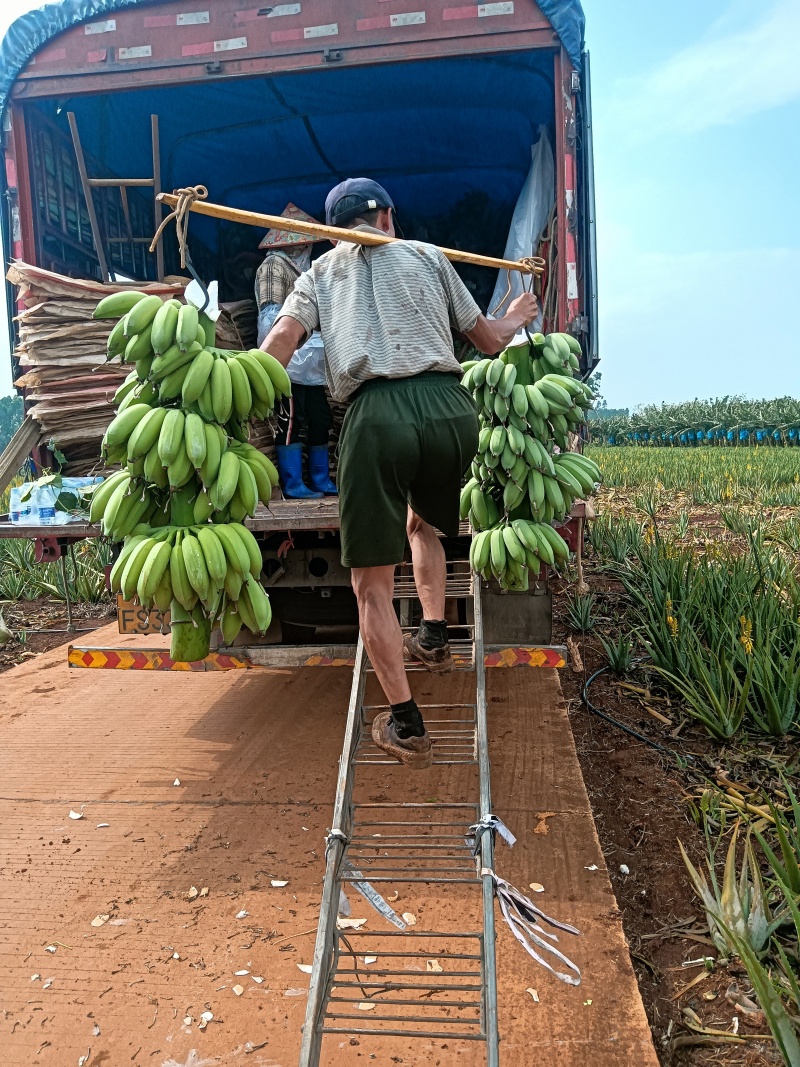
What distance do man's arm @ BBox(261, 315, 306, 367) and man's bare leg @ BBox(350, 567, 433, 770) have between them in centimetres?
76

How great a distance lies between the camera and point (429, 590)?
294 cm

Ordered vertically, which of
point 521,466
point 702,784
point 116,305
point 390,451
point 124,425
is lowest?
point 702,784

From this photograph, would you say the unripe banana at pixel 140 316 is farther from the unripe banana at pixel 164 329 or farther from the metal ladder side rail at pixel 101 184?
the metal ladder side rail at pixel 101 184

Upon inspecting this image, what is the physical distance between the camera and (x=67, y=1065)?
1.97 metres

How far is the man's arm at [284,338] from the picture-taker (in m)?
2.47

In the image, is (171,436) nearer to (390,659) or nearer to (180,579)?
(180,579)

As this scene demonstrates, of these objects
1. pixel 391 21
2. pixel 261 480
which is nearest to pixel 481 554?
pixel 261 480

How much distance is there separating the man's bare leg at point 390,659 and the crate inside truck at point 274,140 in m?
0.82

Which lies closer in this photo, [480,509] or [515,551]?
[515,551]

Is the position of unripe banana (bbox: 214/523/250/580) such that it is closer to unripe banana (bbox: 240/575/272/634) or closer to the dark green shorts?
unripe banana (bbox: 240/575/272/634)

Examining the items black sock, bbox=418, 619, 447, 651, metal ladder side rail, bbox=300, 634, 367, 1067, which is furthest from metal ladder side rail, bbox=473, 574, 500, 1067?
metal ladder side rail, bbox=300, 634, 367, 1067

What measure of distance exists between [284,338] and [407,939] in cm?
198

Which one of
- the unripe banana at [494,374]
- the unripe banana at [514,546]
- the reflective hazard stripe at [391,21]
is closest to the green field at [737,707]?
the unripe banana at [514,546]

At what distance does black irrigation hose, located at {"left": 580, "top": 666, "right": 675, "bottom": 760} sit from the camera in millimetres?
3677
